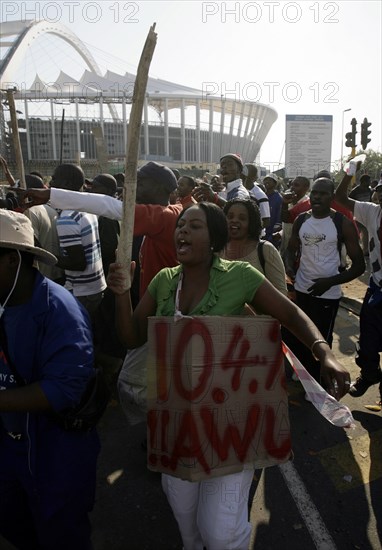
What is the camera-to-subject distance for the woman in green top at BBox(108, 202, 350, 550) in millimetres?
1803

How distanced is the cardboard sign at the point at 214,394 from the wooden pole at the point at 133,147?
→ 31cm

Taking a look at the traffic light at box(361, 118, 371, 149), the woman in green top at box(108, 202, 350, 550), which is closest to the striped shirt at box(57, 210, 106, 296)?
the woman in green top at box(108, 202, 350, 550)

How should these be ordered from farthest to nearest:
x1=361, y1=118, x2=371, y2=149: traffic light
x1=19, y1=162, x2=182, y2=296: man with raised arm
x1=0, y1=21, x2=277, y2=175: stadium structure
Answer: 1. x1=0, y1=21, x2=277, y2=175: stadium structure
2. x1=361, y1=118, x2=371, y2=149: traffic light
3. x1=19, y1=162, x2=182, y2=296: man with raised arm

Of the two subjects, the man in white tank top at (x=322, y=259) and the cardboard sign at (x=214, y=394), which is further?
the man in white tank top at (x=322, y=259)

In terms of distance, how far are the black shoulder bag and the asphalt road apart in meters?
0.60

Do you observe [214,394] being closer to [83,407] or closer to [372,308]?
[83,407]

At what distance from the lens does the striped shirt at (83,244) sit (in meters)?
3.38

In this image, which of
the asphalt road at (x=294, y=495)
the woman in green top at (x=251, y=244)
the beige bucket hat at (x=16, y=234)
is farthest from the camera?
the woman in green top at (x=251, y=244)

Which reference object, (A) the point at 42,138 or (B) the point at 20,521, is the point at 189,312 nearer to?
(B) the point at 20,521

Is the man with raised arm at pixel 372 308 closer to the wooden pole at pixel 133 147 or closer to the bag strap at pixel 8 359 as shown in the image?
the wooden pole at pixel 133 147

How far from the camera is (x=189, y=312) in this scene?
195cm

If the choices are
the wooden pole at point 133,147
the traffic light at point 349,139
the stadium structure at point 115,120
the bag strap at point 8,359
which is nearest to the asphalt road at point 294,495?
the bag strap at point 8,359

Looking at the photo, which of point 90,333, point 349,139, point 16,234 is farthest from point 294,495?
point 349,139

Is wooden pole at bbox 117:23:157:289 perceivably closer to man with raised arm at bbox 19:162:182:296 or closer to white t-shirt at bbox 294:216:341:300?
man with raised arm at bbox 19:162:182:296
